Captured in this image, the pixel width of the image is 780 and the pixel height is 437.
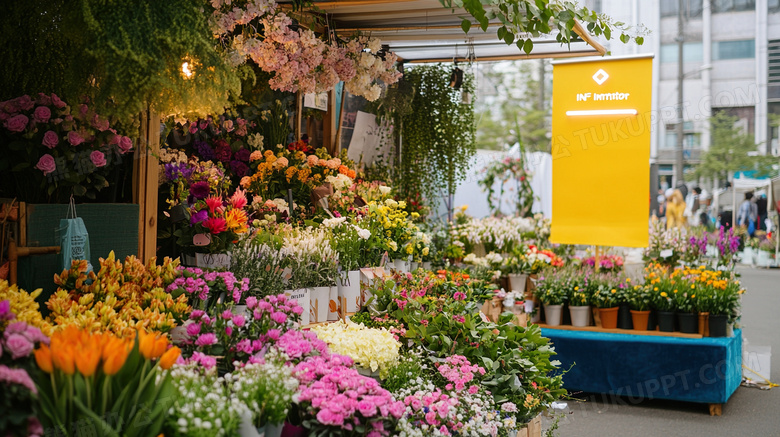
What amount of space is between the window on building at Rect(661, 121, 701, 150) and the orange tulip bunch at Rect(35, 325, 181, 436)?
964 inches

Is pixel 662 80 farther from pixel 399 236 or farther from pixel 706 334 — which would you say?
pixel 399 236

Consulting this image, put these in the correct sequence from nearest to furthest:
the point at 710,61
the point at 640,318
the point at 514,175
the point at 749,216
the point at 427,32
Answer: the point at 427,32, the point at 640,318, the point at 514,175, the point at 749,216, the point at 710,61

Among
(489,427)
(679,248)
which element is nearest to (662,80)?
(679,248)

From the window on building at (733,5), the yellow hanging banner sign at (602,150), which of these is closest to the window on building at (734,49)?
the window on building at (733,5)

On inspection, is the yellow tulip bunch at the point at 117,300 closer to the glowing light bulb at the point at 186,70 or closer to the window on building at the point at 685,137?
the glowing light bulb at the point at 186,70

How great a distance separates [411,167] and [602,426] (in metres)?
2.61

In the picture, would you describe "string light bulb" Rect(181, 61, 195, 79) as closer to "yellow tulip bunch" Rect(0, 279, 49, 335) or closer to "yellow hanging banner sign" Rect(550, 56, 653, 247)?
"yellow tulip bunch" Rect(0, 279, 49, 335)

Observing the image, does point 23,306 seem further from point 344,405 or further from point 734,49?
point 734,49

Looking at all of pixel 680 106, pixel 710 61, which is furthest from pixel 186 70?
pixel 710 61

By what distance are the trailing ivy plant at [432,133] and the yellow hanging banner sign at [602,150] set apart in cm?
85

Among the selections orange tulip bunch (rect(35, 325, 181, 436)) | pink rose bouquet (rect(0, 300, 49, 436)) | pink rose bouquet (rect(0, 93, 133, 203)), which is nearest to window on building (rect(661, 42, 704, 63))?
pink rose bouquet (rect(0, 93, 133, 203))

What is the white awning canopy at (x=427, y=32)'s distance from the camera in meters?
3.85

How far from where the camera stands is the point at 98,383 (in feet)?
4.76

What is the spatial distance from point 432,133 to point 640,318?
229cm
